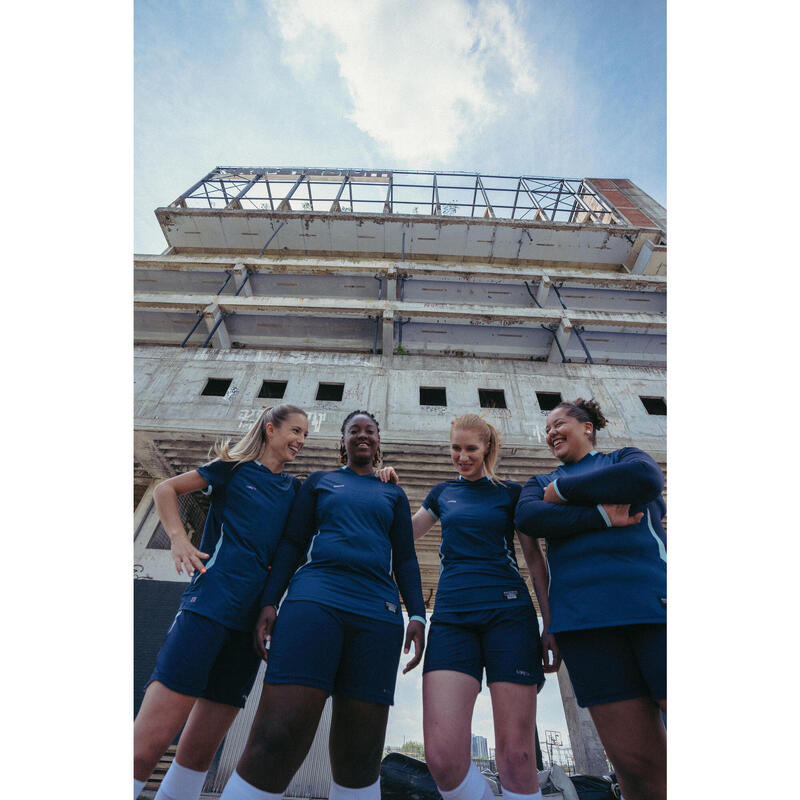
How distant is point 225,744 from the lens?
7836 millimetres

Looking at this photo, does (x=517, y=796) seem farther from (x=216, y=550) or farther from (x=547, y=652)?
(x=216, y=550)

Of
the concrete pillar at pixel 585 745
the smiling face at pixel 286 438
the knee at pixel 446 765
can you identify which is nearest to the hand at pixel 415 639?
the knee at pixel 446 765

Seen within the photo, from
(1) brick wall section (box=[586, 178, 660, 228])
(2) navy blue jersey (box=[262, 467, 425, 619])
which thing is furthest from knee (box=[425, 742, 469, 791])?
(1) brick wall section (box=[586, 178, 660, 228])

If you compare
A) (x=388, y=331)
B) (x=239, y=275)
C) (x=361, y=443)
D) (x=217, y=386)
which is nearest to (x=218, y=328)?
(x=239, y=275)

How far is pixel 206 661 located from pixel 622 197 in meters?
22.0

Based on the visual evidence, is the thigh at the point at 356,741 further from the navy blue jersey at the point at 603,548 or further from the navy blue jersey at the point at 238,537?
the navy blue jersey at the point at 603,548

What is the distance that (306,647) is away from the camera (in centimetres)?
214

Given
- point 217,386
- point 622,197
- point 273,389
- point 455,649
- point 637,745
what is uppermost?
point 622,197

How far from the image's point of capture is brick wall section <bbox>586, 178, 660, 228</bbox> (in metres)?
16.5

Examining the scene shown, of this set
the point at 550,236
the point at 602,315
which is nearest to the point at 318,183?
the point at 550,236

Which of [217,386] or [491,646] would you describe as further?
[217,386]

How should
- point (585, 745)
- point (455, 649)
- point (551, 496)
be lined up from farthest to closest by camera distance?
1. point (585, 745)
2. point (551, 496)
3. point (455, 649)
